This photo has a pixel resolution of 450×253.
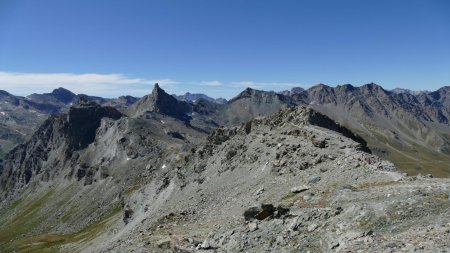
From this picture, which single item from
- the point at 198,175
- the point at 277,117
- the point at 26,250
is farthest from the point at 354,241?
the point at 26,250

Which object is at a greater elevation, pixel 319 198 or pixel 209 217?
pixel 319 198

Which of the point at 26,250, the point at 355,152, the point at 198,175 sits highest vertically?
the point at 355,152

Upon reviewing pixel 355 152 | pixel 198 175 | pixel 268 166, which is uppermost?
pixel 355 152

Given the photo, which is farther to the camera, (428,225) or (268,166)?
(268,166)

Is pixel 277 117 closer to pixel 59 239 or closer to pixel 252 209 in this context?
pixel 252 209

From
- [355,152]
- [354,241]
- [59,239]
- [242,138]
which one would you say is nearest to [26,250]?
[59,239]

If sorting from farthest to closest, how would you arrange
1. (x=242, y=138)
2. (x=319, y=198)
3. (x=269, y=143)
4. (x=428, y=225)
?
(x=242, y=138)
(x=269, y=143)
(x=319, y=198)
(x=428, y=225)

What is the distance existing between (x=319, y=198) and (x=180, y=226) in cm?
1771

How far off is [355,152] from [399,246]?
26672mm

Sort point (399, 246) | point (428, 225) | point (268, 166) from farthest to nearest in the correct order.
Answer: point (268, 166), point (428, 225), point (399, 246)

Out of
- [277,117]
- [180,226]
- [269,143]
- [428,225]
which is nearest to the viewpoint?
[428,225]

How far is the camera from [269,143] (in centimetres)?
7225

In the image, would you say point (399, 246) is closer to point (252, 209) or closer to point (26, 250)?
point (252, 209)

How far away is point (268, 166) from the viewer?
63812 mm
